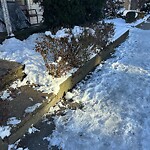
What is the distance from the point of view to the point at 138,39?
873 cm

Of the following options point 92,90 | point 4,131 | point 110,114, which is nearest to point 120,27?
point 92,90

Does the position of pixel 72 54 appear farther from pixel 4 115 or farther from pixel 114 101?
pixel 4 115

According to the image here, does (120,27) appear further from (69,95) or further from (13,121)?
(13,121)

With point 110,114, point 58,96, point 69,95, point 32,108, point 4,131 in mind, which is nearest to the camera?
point 4,131

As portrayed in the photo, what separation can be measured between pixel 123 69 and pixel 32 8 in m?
5.97

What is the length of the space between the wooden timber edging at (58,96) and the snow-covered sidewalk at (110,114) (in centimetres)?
18

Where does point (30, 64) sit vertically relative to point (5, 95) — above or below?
above

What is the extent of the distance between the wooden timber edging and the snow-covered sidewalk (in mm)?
181

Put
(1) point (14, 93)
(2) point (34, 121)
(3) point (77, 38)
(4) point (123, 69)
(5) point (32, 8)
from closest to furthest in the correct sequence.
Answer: (2) point (34, 121)
(1) point (14, 93)
(3) point (77, 38)
(4) point (123, 69)
(5) point (32, 8)

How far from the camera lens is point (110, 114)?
3.68m

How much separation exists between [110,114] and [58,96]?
102cm

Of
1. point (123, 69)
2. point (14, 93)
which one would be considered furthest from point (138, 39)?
point (14, 93)

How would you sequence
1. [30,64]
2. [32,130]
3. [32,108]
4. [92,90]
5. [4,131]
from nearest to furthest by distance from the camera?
[4,131]
[32,130]
[32,108]
[92,90]
[30,64]

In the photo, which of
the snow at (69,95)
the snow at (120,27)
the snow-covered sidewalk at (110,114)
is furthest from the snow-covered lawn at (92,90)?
the snow at (120,27)
